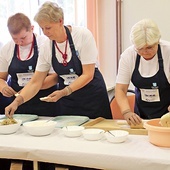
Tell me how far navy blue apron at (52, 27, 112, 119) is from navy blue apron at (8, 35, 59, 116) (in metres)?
0.16

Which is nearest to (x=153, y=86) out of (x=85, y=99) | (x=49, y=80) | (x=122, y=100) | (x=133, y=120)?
(x=122, y=100)

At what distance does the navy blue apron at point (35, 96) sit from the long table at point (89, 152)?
29.2 inches

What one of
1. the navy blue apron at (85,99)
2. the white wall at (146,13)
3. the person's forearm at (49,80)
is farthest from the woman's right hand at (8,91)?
the white wall at (146,13)

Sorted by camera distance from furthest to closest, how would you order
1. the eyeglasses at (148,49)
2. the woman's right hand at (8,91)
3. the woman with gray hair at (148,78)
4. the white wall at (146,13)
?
1. the white wall at (146,13)
2. the woman's right hand at (8,91)
3. the woman with gray hair at (148,78)
4. the eyeglasses at (148,49)

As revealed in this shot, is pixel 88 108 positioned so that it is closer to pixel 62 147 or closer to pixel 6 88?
pixel 6 88

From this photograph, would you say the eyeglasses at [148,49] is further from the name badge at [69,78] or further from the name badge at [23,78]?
the name badge at [23,78]

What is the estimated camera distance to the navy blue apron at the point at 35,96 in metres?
2.41

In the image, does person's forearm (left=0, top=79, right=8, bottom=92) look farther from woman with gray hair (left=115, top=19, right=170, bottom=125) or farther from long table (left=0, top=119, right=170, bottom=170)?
woman with gray hair (left=115, top=19, right=170, bottom=125)

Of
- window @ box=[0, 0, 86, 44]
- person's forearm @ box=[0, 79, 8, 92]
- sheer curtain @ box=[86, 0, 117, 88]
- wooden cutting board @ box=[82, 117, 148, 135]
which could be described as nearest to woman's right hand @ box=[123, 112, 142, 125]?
wooden cutting board @ box=[82, 117, 148, 135]

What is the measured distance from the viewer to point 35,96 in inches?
97.0

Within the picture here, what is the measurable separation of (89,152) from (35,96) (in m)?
1.11

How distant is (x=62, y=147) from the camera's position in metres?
1.54

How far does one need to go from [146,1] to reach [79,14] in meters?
0.76

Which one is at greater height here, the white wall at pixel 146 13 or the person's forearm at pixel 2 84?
the white wall at pixel 146 13
